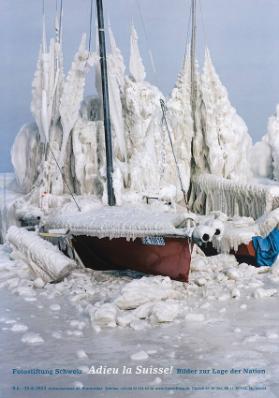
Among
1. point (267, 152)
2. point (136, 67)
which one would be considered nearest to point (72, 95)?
point (136, 67)

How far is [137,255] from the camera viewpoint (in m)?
7.48

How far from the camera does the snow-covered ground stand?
4105 millimetres

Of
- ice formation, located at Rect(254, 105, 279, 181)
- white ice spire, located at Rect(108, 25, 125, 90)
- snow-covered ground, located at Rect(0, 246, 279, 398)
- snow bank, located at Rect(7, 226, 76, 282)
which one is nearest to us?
snow-covered ground, located at Rect(0, 246, 279, 398)

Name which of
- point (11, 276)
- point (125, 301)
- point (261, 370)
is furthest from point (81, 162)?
point (261, 370)

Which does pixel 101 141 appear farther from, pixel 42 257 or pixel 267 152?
pixel 267 152

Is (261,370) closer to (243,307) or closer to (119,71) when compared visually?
(243,307)

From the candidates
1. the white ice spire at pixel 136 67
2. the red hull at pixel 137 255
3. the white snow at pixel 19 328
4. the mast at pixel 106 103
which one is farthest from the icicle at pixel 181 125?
the white snow at pixel 19 328

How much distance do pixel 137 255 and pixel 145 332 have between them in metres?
2.27

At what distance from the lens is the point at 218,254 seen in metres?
8.91

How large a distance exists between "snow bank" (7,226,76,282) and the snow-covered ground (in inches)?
7.9

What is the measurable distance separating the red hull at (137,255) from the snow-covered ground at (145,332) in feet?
0.67

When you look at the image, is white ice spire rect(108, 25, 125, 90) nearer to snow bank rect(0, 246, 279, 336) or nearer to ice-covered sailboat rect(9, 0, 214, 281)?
ice-covered sailboat rect(9, 0, 214, 281)

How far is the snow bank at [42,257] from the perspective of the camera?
7.40 metres

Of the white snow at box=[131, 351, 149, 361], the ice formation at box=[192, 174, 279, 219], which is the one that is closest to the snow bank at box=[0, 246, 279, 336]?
the white snow at box=[131, 351, 149, 361]
